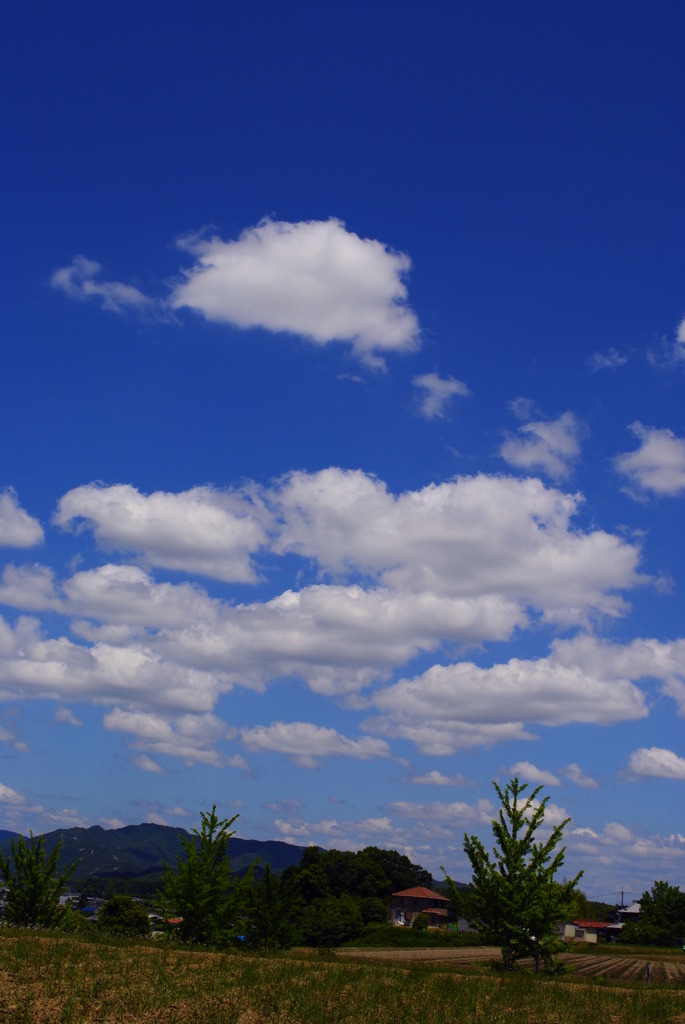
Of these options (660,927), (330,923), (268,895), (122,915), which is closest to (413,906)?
(660,927)

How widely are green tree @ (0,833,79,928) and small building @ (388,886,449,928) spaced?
10391cm

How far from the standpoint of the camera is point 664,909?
127 metres

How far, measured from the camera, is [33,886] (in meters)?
35.8

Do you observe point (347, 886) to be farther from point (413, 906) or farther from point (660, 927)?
point (660, 927)

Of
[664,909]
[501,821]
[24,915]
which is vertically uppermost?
[501,821]

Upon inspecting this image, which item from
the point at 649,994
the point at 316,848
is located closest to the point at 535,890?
the point at 649,994

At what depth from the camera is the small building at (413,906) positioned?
12888cm

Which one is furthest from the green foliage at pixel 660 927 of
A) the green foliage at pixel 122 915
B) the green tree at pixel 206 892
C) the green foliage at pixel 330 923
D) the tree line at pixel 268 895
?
the green tree at pixel 206 892

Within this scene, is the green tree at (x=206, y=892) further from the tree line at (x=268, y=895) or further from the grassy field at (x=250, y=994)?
the grassy field at (x=250, y=994)

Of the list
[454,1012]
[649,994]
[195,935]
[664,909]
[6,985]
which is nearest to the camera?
[6,985]

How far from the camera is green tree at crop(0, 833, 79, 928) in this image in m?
35.6

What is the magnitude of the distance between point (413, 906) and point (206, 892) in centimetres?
11112

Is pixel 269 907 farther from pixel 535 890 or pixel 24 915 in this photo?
pixel 535 890

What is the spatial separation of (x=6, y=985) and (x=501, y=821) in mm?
17123
